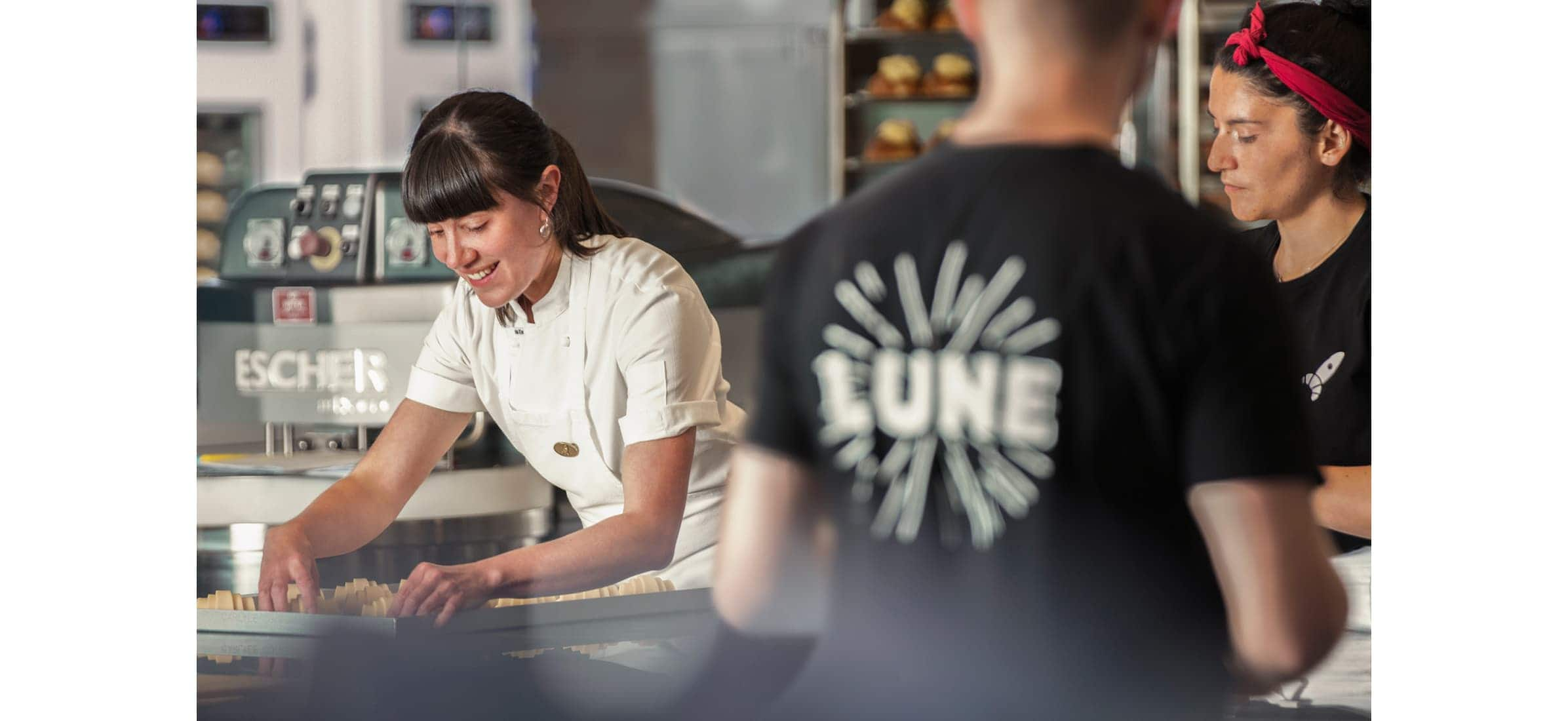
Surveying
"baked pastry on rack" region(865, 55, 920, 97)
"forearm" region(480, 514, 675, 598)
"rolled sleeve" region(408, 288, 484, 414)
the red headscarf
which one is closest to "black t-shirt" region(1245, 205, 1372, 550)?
the red headscarf

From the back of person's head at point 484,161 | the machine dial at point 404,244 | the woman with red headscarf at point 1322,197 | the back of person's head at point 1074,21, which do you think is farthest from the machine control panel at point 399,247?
the woman with red headscarf at point 1322,197

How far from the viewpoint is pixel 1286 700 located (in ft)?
4.39

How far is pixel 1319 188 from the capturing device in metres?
1.43

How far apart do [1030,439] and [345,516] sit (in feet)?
2.79

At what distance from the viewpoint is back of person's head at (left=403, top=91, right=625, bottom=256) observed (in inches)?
57.0

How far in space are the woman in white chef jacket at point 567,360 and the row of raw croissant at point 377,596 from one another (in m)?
0.01

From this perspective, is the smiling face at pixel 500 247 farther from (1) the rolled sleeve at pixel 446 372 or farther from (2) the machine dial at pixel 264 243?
(2) the machine dial at pixel 264 243

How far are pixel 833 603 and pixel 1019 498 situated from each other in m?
0.19

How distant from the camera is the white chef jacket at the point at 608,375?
4.85 ft

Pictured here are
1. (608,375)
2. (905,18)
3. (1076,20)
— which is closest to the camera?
(1076,20)

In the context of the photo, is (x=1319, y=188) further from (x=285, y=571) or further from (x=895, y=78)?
(x=285, y=571)

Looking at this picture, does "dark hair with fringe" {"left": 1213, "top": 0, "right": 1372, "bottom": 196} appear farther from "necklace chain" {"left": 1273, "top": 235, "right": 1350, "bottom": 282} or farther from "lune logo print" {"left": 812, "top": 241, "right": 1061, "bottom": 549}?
"lune logo print" {"left": 812, "top": 241, "right": 1061, "bottom": 549}

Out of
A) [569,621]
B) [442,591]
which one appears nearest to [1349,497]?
[569,621]

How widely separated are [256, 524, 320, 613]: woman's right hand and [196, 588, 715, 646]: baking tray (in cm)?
3
